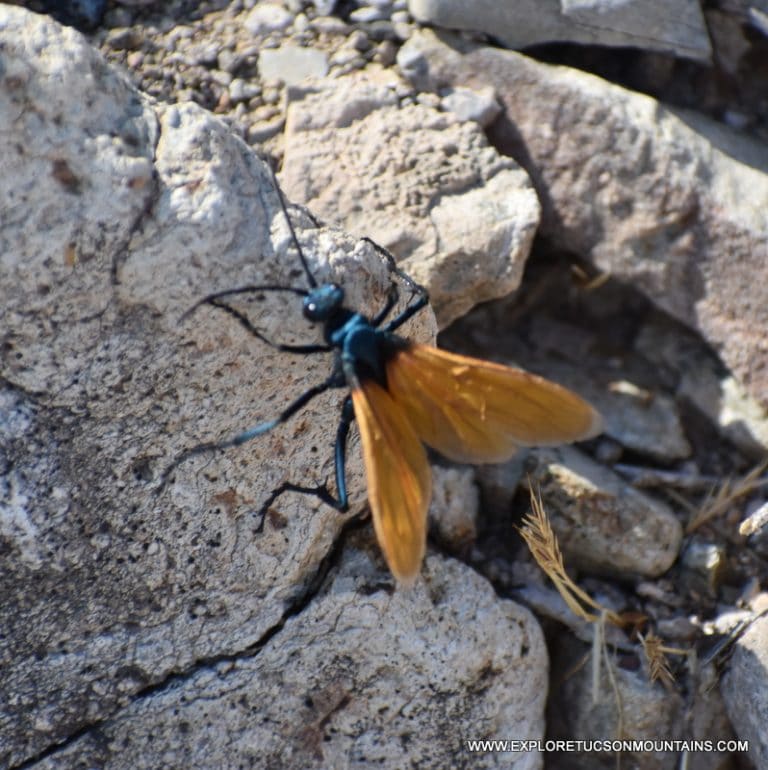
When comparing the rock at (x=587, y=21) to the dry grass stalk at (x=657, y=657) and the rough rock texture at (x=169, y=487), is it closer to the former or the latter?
the rough rock texture at (x=169, y=487)

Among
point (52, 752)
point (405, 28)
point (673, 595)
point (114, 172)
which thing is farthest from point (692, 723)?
point (405, 28)

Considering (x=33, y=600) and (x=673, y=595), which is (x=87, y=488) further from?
(x=673, y=595)

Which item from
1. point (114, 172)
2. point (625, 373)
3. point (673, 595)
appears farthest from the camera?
point (625, 373)

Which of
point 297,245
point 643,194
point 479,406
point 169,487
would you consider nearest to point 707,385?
point 643,194

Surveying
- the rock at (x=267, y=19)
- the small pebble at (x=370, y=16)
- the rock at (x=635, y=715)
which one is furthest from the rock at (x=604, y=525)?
the rock at (x=267, y=19)

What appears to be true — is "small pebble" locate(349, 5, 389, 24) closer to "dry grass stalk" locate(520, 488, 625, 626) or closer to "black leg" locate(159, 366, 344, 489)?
"black leg" locate(159, 366, 344, 489)

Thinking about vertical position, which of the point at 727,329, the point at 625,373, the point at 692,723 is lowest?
the point at 692,723

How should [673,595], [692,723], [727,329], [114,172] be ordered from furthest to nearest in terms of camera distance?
[727,329] < [673,595] < [692,723] < [114,172]

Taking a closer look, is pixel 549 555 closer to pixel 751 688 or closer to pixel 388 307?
pixel 751 688
